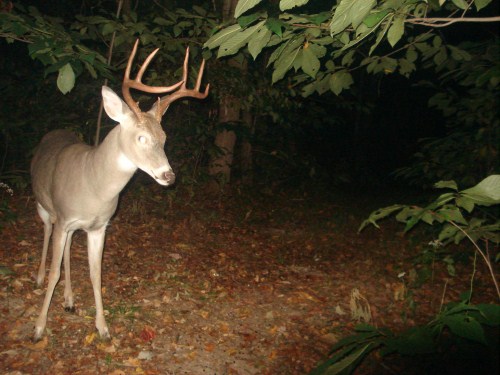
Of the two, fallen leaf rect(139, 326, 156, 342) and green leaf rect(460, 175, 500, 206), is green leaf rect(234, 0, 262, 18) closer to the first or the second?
green leaf rect(460, 175, 500, 206)

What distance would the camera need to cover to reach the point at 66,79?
8.61ft

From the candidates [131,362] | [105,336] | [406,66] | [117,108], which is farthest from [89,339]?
[406,66]

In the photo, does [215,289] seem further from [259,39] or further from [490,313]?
[490,313]

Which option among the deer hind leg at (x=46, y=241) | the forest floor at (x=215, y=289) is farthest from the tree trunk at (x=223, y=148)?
the deer hind leg at (x=46, y=241)

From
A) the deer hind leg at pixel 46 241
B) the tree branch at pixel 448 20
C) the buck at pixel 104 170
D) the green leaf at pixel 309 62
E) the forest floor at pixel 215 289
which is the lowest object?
the forest floor at pixel 215 289

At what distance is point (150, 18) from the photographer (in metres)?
6.32

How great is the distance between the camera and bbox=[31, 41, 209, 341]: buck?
3.51m

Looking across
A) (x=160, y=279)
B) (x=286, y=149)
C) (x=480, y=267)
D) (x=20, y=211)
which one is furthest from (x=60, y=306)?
(x=286, y=149)

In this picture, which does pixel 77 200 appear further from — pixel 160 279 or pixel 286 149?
pixel 286 149

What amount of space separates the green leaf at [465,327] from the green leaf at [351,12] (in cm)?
104

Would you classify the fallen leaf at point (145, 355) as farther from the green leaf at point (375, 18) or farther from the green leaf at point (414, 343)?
the green leaf at point (375, 18)

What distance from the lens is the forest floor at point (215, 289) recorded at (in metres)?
3.76

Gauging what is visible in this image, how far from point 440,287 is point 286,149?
579 cm

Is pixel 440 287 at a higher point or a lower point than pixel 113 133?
lower
